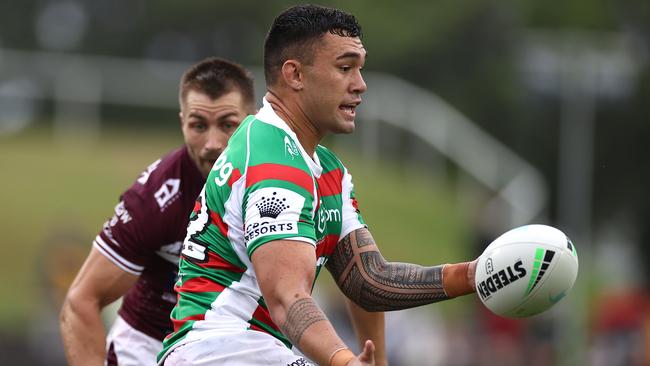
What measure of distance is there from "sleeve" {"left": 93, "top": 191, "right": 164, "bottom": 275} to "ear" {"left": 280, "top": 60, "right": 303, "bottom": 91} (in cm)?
147

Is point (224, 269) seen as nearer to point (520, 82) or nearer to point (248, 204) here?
point (248, 204)

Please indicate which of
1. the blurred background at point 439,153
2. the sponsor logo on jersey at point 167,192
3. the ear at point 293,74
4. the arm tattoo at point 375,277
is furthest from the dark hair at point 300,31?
the blurred background at point 439,153

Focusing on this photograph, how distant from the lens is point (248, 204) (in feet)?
17.3

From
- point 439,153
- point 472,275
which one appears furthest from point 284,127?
point 439,153

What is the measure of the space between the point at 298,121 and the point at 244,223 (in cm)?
62

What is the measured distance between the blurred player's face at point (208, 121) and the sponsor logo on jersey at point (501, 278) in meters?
1.99

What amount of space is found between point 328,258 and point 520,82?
98.1 ft

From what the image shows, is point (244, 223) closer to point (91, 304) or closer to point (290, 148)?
point (290, 148)

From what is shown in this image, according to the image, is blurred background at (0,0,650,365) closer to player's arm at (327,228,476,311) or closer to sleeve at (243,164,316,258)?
player's arm at (327,228,476,311)

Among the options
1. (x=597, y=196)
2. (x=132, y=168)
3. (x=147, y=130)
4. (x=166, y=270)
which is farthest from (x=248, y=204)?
(x=597, y=196)

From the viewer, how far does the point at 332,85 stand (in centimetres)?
564

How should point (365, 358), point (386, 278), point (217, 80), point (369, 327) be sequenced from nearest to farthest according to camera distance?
point (365, 358)
point (386, 278)
point (369, 327)
point (217, 80)

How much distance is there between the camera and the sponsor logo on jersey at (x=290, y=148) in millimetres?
5434

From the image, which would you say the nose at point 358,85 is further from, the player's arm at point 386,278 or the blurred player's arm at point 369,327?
the blurred player's arm at point 369,327
